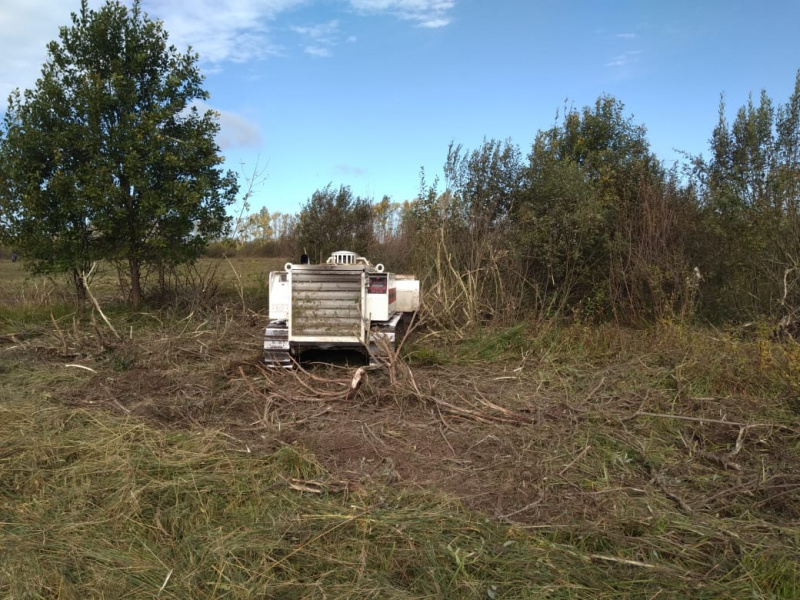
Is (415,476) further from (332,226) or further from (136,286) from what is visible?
(332,226)

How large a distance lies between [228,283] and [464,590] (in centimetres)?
1212

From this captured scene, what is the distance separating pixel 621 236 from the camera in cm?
977

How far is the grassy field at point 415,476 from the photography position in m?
3.02

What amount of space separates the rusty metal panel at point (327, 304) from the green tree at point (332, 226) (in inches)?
327

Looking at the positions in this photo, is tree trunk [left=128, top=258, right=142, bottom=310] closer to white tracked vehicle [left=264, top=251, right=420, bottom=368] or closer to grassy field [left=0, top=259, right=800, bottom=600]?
grassy field [left=0, top=259, right=800, bottom=600]

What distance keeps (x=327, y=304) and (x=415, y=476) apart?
11.2ft

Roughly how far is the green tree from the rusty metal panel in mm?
8317

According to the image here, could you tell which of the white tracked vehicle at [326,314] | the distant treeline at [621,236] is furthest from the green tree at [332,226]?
the white tracked vehicle at [326,314]

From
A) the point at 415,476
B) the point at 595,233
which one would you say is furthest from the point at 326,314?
the point at 595,233

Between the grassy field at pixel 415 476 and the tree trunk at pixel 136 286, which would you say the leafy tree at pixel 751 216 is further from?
the tree trunk at pixel 136 286

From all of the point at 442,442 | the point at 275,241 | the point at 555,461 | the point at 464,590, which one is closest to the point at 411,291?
the point at 442,442

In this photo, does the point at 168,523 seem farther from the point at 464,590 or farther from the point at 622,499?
the point at 622,499

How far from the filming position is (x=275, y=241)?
28.4 metres

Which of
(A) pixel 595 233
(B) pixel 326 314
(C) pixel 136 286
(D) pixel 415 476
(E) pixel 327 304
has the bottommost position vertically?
(D) pixel 415 476
